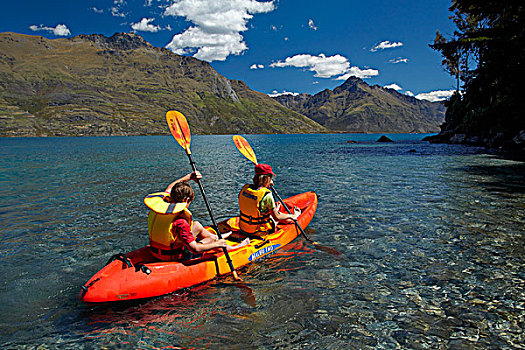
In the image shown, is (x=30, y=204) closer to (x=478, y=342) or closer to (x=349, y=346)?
(x=349, y=346)

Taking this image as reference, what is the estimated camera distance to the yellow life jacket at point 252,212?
355 inches

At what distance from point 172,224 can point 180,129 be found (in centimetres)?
530

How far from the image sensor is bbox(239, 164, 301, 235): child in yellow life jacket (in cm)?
902

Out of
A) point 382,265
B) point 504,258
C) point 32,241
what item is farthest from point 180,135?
point 504,258

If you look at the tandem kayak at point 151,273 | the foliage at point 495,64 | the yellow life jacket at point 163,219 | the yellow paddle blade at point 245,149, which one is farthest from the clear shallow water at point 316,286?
the foliage at point 495,64

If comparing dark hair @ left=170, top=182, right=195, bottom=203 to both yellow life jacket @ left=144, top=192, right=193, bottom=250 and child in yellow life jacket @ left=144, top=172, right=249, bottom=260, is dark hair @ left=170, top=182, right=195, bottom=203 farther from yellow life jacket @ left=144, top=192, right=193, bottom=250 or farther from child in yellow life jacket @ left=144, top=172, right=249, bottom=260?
yellow life jacket @ left=144, top=192, right=193, bottom=250

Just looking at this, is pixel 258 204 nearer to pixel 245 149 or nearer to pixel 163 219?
pixel 163 219

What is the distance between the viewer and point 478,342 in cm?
543

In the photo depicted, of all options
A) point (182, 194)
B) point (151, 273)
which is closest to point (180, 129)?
point (182, 194)

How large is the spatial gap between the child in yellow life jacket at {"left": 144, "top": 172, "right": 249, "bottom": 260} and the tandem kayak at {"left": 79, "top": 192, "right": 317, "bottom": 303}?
30 centimetres

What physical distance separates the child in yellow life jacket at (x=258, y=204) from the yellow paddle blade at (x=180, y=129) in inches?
128

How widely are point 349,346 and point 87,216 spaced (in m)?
13.4

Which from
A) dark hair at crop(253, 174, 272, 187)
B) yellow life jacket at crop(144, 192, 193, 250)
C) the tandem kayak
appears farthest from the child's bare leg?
dark hair at crop(253, 174, 272, 187)

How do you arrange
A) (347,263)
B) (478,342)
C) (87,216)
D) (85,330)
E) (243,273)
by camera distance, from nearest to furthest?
1. (478,342)
2. (85,330)
3. (243,273)
4. (347,263)
5. (87,216)
